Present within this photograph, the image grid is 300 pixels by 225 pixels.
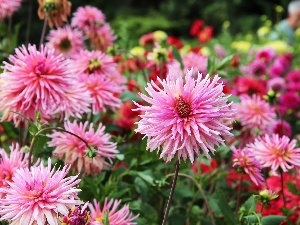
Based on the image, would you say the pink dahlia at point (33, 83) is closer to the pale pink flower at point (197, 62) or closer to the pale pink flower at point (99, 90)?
the pale pink flower at point (99, 90)

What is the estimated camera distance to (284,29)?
17.7 feet

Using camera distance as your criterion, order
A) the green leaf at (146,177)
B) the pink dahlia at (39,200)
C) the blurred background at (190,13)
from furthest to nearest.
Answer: the blurred background at (190,13) → the green leaf at (146,177) → the pink dahlia at (39,200)

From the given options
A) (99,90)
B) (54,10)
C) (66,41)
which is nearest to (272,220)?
(99,90)

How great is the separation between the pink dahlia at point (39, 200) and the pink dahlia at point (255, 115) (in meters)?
0.95

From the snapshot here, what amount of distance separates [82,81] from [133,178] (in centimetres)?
33

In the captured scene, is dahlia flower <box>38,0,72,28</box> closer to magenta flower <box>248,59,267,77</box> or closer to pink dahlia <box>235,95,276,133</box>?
pink dahlia <box>235,95,276,133</box>

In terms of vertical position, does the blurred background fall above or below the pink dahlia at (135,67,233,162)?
above

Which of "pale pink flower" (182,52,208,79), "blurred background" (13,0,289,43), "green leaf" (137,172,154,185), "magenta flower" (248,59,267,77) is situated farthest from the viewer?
"blurred background" (13,0,289,43)

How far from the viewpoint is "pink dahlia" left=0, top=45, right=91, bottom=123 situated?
142cm

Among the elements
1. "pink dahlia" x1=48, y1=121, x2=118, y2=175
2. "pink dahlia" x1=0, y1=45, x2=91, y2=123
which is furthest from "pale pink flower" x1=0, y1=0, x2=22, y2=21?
"pink dahlia" x1=48, y1=121, x2=118, y2=175

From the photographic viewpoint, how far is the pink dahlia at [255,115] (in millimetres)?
1867

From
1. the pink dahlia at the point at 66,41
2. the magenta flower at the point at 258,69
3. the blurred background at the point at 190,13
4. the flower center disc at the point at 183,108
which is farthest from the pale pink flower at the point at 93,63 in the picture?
the blurred background at the point at 190,13

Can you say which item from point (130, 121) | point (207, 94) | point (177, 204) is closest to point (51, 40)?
point (130, 121)

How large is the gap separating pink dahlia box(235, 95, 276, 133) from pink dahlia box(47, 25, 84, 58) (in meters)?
0.64
